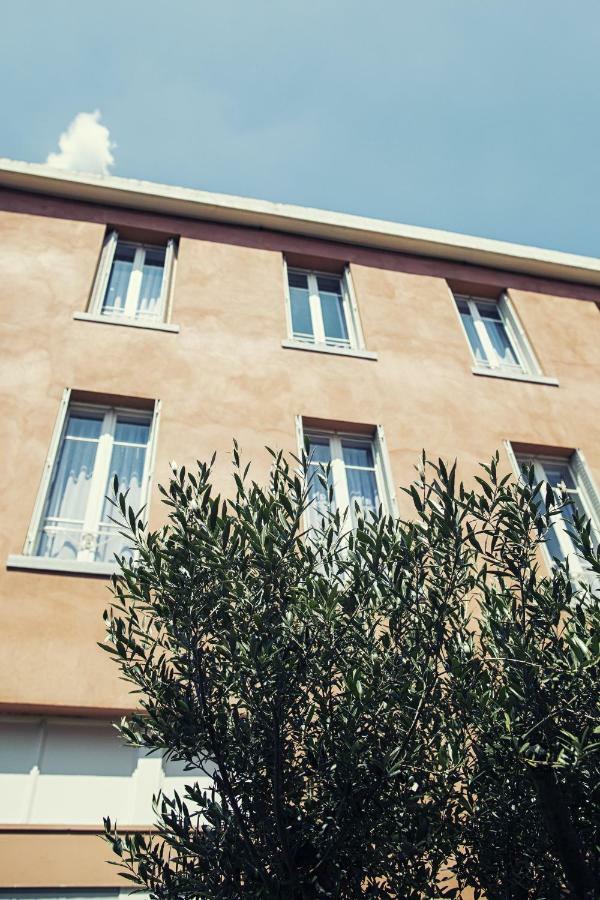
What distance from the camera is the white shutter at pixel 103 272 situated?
37.3 ft

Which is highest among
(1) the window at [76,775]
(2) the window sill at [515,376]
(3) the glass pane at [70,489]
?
(2) the window sill at [515,376]

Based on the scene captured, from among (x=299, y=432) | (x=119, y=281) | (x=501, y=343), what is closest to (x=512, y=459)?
(x=299, y=432)

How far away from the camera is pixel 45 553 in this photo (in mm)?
8375

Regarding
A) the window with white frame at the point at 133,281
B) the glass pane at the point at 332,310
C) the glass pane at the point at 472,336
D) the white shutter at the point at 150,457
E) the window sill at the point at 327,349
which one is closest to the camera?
the white shutter at the point at 150,457

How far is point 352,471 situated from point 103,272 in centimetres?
563

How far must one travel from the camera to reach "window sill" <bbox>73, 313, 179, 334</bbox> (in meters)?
10.8

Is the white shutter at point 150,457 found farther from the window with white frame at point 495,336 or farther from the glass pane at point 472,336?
the glass pane at point 472,336

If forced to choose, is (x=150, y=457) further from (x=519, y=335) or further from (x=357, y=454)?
(x=519, y=335)

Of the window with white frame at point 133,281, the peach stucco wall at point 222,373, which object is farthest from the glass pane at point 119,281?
the peach stucco wall at point 222,373

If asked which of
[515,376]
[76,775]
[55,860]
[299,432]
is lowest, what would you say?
[55,860]

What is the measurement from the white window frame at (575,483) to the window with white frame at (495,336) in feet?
6.03

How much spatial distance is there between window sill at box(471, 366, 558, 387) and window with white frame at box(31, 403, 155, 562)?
5.76 m

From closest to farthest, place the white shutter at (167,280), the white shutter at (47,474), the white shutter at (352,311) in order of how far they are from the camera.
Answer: the white shutter at (47,474) → the white shutter at (167,280) → the white shutter at (352,311)

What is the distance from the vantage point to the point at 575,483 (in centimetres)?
1116
